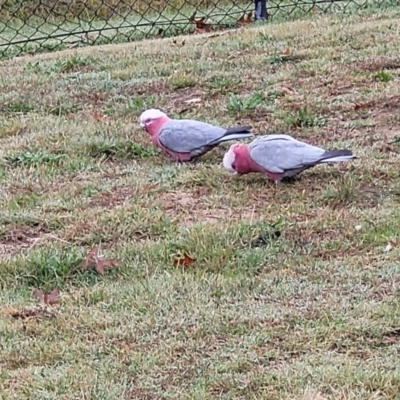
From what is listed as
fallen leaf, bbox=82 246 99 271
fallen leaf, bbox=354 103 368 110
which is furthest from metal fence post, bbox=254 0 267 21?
fallen leaf, bbox=82 246 99 271

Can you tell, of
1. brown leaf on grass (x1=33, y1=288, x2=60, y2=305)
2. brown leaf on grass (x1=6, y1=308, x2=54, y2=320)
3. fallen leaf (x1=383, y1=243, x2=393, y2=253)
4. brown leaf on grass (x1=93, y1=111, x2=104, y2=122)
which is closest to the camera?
brown leaf on grass (x1=6, y1=308, x2=54, y2=320)

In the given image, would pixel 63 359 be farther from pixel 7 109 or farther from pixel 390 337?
pixel 7 109

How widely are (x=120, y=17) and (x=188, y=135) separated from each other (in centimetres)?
548

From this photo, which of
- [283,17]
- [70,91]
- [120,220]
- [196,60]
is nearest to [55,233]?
[120,220]

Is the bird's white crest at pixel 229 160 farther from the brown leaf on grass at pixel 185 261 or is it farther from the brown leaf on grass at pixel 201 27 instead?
the brown leaf on grass at pixel 201 27

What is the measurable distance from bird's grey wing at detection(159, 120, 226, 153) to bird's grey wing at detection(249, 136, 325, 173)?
1.06 ft

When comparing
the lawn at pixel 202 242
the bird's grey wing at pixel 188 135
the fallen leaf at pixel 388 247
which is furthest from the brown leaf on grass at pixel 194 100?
the fallen leaf at pixel 388 247

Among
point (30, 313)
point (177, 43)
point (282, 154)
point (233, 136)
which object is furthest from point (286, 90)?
point (30, 313)

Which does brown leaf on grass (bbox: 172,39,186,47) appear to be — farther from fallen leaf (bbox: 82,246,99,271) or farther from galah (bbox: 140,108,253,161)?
fallen leaf (bbox: 82,246,99,271)

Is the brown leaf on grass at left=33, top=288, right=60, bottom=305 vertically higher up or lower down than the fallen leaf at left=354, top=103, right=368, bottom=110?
lower down

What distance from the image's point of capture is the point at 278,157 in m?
3.70

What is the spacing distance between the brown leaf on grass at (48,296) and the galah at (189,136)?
1.27 meters

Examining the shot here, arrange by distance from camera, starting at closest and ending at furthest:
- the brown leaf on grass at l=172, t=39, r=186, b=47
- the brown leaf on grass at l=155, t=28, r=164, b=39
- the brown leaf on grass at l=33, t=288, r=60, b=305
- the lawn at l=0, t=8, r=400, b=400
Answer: the lawn at l=0, t=8, r=400, b=400 < the brown leaf on grass at l=33, t=288, r=60, b=305 < the brown leaf on grass at l=172, t=39, r=186, b=47 < the brown leaf on grass at l=155, t=28, r=164, b=39

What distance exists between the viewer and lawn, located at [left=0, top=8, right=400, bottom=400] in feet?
7.92
